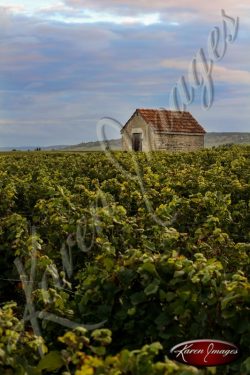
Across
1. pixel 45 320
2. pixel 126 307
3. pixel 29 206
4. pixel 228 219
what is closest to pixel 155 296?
pixel 126 307

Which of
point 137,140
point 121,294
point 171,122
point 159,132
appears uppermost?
point 171,122

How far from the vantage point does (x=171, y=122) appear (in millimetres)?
43156

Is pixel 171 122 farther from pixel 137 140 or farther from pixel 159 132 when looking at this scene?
pixel 137 140

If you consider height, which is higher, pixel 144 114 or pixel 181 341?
pixel 144 114

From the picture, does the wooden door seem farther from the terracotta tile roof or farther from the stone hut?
the terracotta tile roof

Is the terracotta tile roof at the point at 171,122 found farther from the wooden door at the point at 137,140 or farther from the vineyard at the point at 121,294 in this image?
the vineyard at the point at 121,294

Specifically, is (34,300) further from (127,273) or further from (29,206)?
(29,206)

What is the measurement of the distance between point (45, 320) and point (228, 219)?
4220mm

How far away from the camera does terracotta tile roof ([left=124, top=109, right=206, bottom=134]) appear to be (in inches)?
1641

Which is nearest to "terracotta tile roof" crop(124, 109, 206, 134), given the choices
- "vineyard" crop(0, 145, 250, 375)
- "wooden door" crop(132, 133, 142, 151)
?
"wooden door" crop(132, 133, 142, 151)

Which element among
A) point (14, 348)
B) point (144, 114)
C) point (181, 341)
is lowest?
point (181, 341)

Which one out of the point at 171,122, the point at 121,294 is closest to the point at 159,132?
the point at 171,122

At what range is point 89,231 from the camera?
7.09 m

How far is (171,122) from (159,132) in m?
1.73
